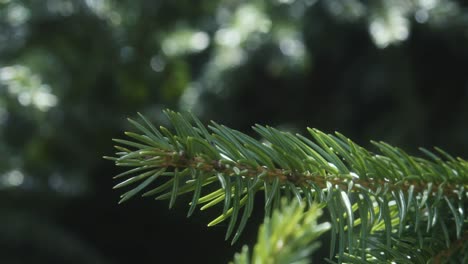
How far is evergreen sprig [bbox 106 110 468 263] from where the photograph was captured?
0.27 meters

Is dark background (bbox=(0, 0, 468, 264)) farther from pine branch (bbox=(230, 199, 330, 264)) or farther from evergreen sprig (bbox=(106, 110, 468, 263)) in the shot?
pine branch (bbox=(230, 199, 330, 264))

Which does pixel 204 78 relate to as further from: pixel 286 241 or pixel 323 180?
pixel 286 241

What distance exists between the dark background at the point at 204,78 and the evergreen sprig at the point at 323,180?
76 cm

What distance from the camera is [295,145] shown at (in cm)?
30

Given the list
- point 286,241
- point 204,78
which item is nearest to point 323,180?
point 286,241

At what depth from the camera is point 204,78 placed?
1.23m

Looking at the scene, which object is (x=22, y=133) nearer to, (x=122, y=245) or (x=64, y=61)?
(x=64, y=61)

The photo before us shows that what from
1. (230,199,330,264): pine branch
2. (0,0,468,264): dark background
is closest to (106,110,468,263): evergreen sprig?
(230,199,330,264): pine branch

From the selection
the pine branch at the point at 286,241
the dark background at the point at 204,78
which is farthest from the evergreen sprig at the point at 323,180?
the dark background at the point at 204,78

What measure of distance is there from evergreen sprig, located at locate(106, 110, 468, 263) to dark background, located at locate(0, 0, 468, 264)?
0.76 metres

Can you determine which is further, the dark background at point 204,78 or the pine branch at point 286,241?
the dark background at point 204,78

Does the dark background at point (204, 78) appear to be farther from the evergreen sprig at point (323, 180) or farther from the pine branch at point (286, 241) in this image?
the pine branch at point (286, 241)

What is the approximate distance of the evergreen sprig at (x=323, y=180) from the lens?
271mm

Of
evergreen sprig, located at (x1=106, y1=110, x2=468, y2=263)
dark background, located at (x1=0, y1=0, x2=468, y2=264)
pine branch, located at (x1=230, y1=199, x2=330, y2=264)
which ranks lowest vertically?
pine branch, located at (x1=230, y1=199, x2=330, y2=264)
